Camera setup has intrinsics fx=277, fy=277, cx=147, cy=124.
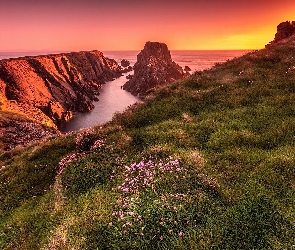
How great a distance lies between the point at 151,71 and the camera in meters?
133

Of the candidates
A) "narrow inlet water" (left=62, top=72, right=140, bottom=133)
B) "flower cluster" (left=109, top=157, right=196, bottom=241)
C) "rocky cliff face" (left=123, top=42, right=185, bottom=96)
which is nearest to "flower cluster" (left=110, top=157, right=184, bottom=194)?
"flower cluster" (left=109, top=157, right=196, bottom=241)

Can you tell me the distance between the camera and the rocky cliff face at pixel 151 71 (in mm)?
128125

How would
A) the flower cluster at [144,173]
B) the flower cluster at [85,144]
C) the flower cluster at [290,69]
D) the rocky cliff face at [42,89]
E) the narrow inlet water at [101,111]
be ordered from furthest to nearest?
1. the narrow inlet water at [101,111]
2. the rocky cliff face at [42,89]
3. the flower cluster at [290,69]
4. the flower cluster at [85,144]
5. the flower cluster at [144,173]

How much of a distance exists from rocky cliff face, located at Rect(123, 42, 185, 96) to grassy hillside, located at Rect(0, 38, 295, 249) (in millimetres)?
105046

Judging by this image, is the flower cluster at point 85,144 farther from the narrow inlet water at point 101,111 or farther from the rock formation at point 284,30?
the rock formation at point 284,30

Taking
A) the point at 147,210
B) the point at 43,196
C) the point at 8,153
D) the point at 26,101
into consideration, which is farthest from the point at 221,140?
the point at 26,101

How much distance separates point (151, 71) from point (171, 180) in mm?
125813

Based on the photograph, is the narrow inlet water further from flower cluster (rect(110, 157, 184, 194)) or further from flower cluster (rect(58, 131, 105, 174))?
flower cluster (rect(110, 157, 184, 194))

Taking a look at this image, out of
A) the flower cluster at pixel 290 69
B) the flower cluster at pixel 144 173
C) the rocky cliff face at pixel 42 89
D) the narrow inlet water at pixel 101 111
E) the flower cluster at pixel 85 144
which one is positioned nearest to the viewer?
the flower cluster at pixel 144 173

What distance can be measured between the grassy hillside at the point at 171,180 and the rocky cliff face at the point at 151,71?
345 ft

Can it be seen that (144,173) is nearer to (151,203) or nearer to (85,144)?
(151,203)

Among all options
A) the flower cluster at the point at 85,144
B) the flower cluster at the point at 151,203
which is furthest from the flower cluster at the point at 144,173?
the flower cluster at the point at 85,144

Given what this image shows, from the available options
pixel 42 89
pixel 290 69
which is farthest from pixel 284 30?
pixel 42 89

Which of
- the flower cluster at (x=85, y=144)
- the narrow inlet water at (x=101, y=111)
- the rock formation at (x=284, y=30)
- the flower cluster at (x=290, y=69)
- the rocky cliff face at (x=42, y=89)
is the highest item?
the rock formation at (x=284, y=30)
